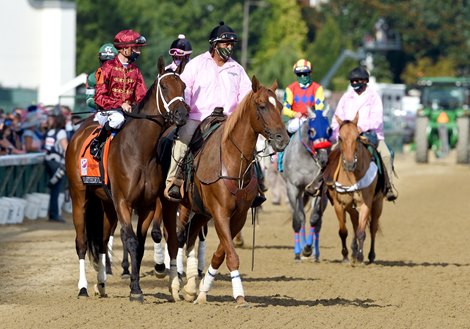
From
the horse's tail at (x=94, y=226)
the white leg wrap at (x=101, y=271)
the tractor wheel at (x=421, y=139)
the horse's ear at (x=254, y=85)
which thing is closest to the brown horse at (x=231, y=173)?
the horse's ear at (x=254, y=85)

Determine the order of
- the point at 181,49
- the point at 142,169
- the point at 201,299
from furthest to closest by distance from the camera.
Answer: the point at 181,49 < the point at 142,169 < the point at 201,299

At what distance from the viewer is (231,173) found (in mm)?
12836

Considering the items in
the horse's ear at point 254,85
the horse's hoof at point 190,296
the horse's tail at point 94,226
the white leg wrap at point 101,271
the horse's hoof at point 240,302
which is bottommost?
the horse's hoof at point 190,296

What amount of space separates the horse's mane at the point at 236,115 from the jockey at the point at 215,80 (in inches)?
31.3

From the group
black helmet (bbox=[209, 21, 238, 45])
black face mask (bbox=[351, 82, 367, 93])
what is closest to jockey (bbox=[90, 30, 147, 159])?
black helmet (bbox=[209, 21, 238, 45])

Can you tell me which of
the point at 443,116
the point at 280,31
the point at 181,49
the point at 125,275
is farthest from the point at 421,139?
the point at 280,31

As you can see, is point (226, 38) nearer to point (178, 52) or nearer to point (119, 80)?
point (119, 80)

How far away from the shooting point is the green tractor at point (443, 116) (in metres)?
42.5

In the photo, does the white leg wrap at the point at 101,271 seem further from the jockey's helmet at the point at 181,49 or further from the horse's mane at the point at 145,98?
the jockey's helmet at the point at 181,49

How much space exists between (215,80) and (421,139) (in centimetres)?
2898

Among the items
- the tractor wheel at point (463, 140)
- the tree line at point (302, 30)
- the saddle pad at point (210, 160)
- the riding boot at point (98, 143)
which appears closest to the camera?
the saddle pad at point (210, 160)

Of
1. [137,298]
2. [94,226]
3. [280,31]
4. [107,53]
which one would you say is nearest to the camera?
[137,298]

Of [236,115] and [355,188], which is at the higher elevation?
[236,115]

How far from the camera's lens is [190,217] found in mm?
14156
